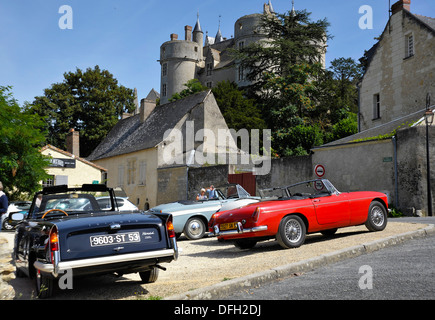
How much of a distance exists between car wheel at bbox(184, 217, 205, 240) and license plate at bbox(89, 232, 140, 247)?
22.4 feet

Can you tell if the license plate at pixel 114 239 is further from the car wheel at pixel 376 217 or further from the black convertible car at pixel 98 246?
the car wheel at pixel 376 217

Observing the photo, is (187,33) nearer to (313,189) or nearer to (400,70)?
(400,70)

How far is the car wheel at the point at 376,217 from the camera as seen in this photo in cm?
981

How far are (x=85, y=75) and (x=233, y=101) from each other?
61.7 feet

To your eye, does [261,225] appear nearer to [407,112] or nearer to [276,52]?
[407,112]

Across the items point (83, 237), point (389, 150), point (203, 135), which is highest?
point (203, 135)

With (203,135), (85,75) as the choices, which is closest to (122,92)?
(85,75)

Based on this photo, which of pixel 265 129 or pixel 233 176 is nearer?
pixel 233 176

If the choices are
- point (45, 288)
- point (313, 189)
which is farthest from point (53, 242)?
point (313, 189)

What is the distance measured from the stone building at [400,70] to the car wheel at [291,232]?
16.5 metres

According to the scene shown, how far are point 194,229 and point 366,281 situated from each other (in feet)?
24.5

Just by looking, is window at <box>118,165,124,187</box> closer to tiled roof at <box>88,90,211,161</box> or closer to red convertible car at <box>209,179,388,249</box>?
tiled roof at <box>88,90,211,161</box>

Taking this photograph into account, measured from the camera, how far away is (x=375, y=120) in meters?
26.5

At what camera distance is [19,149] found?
2044 cm
